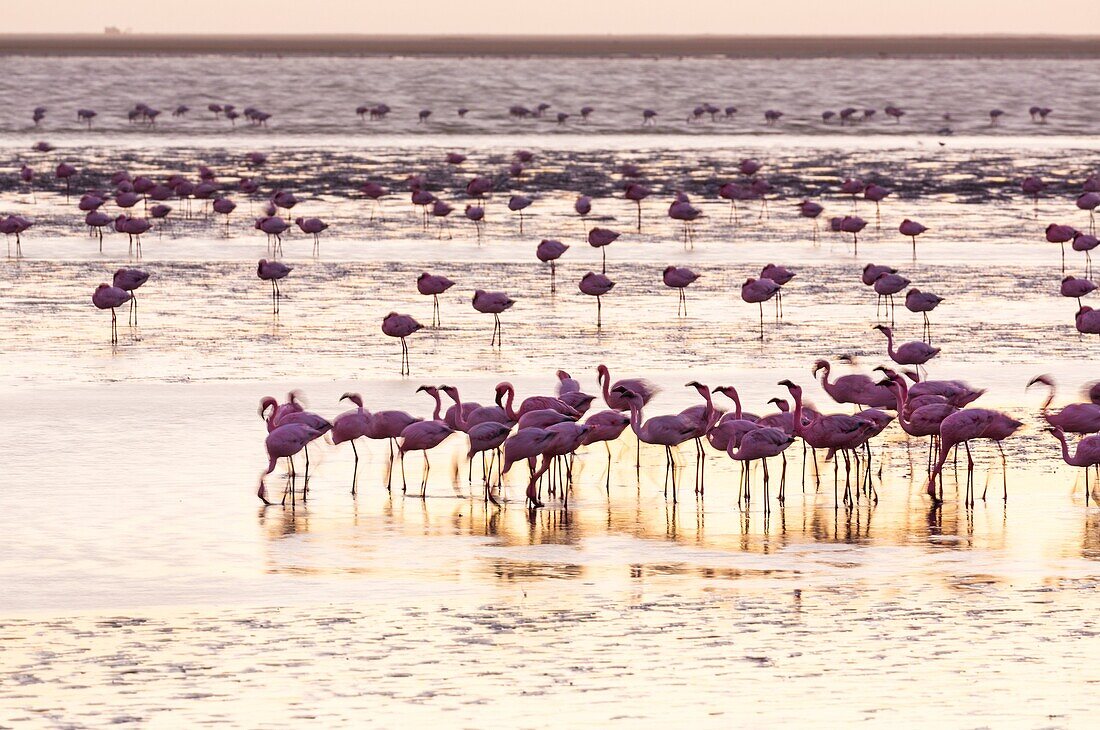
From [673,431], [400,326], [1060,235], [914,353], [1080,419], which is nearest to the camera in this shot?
[673,431]

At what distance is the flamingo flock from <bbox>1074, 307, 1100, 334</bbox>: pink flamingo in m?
5.14

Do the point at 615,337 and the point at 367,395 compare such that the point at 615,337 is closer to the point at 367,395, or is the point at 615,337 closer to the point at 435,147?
the point at 367,395

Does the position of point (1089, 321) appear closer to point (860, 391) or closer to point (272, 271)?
point (860, 391)

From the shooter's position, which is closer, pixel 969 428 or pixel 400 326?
pixel 969 428

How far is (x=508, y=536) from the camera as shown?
12258mm

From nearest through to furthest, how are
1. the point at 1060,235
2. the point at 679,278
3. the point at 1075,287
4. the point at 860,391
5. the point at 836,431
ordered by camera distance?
the point at 836,431 < the point at 860,391 < the point at 1075,287 < the point at 679,278 < the point at 1060,235

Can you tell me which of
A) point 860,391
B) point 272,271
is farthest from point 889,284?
point 272,271

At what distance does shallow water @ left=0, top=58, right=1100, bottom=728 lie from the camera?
9070 mm

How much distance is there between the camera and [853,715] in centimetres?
862

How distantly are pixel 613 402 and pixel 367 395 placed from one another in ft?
10.6

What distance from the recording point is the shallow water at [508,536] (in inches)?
357

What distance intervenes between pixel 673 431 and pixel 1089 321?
24.5 feet

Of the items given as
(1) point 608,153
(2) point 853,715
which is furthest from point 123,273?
(1) point 608,153

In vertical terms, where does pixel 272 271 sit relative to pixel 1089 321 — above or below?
above
